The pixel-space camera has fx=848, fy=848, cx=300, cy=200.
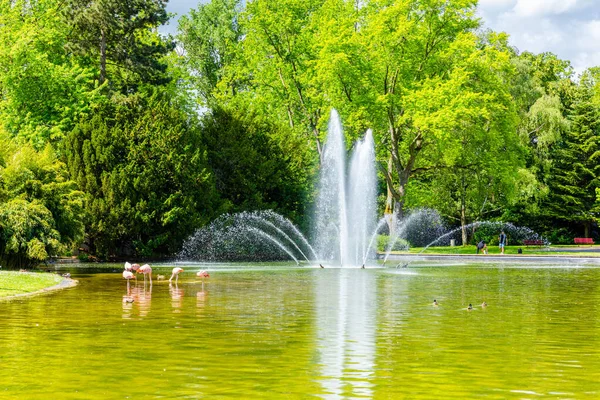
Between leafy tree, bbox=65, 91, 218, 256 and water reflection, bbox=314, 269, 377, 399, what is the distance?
2615cm

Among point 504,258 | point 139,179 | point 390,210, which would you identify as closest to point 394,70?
point 390,210

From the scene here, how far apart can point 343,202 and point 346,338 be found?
3471 cm

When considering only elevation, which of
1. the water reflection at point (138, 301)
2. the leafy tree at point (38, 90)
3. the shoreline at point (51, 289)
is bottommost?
the water reflection at point (138, 301)

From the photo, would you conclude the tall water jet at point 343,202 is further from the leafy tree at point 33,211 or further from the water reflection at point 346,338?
the water reflection at point 346,338

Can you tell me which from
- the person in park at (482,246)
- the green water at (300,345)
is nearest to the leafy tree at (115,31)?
the person in park at (482,246)

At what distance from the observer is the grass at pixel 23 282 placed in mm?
25609

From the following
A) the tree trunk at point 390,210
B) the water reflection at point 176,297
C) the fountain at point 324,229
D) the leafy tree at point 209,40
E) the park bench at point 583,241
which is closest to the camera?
the water reflection at point 176,297

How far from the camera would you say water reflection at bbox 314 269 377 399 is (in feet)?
37.2

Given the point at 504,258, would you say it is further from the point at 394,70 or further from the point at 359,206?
the point at 394,70

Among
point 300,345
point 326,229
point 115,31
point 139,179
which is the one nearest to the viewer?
point 300,345

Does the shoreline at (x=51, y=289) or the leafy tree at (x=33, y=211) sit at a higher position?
the leafy tree at (x=33, y=211)

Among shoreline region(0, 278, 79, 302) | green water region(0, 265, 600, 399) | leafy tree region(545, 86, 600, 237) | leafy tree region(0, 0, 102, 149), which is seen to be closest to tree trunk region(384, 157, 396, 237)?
leafy tree region(545, 86, 600, 237)

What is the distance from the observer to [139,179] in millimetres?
54188

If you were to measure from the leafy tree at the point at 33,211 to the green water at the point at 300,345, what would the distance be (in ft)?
27.6
